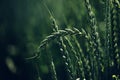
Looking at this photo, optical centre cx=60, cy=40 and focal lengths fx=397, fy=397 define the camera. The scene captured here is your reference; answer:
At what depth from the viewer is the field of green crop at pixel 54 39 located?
1.48m

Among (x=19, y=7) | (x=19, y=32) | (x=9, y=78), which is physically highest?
(x=19, y=7)

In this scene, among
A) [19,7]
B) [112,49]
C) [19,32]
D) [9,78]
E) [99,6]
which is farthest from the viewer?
[19,7]

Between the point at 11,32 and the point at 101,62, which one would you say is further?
the point at 11,32

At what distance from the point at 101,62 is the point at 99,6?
764mm

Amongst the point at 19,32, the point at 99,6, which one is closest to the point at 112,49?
the point at 99,6

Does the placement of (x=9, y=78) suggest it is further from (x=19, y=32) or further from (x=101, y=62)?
(x=101, y=62)

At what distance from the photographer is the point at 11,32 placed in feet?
8.97

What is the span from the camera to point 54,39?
1933mm

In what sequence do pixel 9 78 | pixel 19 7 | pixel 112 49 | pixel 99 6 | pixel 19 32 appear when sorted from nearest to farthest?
pixel 112 49 < pixel 99 6 < pixel 9 78 < pixel 19 32 < pixel 19 7

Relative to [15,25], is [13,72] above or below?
below

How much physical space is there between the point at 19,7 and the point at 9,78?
2.04 ft

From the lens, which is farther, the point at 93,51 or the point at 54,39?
the point at 54,39

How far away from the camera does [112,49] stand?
1500 millimetres

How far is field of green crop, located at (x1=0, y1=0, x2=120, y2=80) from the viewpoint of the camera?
148cm
